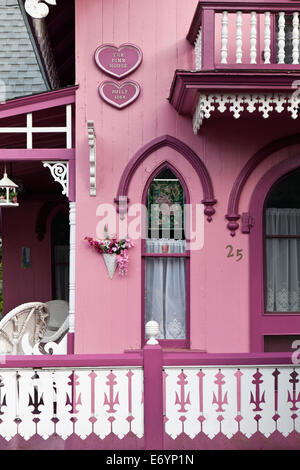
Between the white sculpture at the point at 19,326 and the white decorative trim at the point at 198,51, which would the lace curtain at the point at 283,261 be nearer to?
the white decorative trim at the point at 198,51

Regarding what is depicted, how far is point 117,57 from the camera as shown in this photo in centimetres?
686

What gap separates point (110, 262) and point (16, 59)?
23.5 feet

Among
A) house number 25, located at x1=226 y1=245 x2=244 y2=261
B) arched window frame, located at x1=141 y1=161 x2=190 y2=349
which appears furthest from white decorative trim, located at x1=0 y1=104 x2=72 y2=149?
house number 25, located at x1=226 y1=245 x2=244 y2=261

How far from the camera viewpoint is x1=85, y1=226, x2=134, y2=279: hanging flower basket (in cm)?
668

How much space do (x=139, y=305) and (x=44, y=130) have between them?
2.57 m

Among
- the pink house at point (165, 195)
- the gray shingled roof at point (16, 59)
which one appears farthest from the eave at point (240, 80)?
the gray shingled roof at point (16, 59)

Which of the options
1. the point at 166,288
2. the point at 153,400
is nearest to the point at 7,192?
the point at 166,288

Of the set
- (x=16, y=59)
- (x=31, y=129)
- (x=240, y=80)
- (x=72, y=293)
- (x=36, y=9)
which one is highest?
(x=16, y=59)

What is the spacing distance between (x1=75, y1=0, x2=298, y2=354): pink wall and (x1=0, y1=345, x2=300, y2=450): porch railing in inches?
80.5

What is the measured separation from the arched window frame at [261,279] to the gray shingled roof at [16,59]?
20.1ft

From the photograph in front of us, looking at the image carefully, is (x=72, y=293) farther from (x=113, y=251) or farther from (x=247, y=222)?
(x=247, y=222)

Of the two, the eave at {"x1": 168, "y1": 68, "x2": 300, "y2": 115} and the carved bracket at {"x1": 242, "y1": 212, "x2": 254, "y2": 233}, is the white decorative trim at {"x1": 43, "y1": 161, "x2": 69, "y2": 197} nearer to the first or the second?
the eave at {"x1": 168, "y1": 68, "x2": 300, "y2": 115}

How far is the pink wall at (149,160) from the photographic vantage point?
671cm

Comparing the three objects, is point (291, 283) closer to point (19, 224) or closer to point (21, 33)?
point (19, 224)
